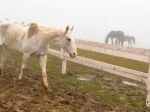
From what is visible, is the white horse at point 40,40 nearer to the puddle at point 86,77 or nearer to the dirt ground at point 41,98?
the dirt ground at point 41,98

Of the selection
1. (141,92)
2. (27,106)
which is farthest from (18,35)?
(141,92)

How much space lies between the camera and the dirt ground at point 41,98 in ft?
20.5

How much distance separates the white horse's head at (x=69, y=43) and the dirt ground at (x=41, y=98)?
0.97m

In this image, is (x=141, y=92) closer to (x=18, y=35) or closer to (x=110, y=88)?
(x=110, y=88)

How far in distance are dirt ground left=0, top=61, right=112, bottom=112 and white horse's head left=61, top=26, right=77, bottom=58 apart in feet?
3.18

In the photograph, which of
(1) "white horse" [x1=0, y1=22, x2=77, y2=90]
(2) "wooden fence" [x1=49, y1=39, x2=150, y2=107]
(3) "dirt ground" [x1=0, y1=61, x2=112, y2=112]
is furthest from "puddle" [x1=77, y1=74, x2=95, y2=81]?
(1) "white horse" [x1=0, y1=22, x2=77, y2=90]

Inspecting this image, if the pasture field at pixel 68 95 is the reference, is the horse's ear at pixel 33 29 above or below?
above

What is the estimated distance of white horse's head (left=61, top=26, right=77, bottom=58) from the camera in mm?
7846

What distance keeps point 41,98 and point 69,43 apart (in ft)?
5.04

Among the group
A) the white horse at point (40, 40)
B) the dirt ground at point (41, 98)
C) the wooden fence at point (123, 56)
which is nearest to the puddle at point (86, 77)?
the wooden fence at point (123, 56)

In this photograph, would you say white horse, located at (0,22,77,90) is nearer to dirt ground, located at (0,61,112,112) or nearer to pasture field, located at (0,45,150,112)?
dirt ground, located at (0,61,112,112)

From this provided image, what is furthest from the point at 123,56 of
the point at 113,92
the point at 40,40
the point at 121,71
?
the point at 40,40

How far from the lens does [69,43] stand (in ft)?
25.9

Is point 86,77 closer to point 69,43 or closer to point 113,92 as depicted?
point 113,92
